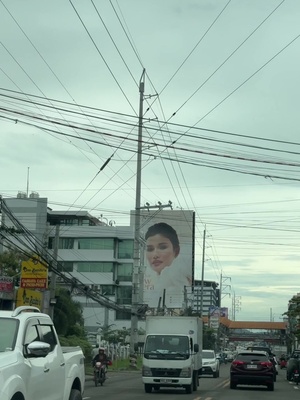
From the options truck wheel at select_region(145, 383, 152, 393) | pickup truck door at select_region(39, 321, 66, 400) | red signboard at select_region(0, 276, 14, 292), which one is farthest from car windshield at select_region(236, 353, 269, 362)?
pickup truck door at select_region(39, 321, 66, 400)

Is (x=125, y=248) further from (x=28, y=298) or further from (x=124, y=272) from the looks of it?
(x=28, y=298)

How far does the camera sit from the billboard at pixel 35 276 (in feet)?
113

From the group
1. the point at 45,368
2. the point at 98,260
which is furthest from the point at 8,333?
the point at 98,260

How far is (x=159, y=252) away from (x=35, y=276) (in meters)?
42.1

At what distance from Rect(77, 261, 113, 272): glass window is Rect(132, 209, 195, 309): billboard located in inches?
420

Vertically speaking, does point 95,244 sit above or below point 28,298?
above

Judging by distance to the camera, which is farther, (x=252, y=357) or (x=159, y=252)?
(x=159, y=252)

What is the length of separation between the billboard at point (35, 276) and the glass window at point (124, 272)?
54.3 metres

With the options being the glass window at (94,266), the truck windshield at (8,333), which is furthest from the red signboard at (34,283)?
the glass window at (94,266)

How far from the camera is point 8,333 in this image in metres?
9.15

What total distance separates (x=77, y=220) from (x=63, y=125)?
72.6 metres

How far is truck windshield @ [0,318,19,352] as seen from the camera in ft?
29.1

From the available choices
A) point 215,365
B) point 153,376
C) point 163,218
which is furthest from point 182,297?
point 153,376

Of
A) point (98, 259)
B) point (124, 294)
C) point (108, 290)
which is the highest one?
point (98, 259)
